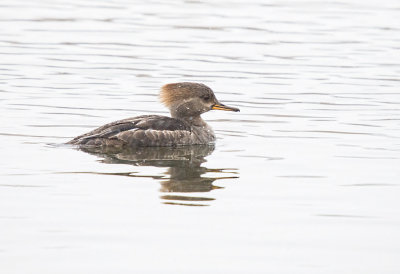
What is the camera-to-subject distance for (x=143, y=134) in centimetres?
1134

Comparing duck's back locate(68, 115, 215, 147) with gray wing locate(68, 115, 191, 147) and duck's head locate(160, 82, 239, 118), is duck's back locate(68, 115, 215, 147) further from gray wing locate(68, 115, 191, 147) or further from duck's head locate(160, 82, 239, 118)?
duck's head locate(160, 82, 239, 118)

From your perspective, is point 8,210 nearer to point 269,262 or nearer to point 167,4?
point 269,262

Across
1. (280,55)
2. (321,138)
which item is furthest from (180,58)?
(321,138)

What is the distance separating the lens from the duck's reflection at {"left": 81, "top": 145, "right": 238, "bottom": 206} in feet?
29.4

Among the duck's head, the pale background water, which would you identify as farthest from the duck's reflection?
the duck's head

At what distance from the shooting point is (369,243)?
755 cm

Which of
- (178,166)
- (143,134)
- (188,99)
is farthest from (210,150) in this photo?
(178,166)

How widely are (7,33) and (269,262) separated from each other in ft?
45.8

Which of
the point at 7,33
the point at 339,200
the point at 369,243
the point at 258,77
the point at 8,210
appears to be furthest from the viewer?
the point at 7,33

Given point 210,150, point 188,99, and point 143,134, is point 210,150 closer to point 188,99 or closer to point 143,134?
point 143,134

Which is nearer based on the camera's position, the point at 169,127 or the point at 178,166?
the point at 178,166

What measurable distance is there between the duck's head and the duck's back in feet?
1.50

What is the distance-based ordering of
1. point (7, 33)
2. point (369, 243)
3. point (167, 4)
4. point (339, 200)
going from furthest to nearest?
point (167, 4), point (7, 33), point (339, 200), point (369, 243)

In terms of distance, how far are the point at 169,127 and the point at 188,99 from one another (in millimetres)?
808
